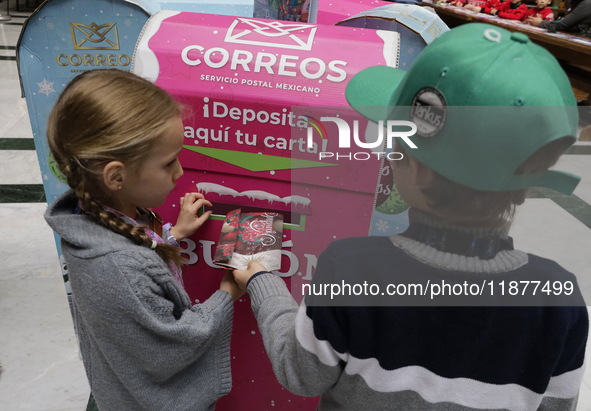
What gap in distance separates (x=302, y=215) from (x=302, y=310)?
1.31 feet

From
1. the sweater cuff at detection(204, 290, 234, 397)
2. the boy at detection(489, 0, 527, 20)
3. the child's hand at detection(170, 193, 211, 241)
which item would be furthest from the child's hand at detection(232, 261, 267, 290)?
the boy at detection(489, 0, 527, 20)

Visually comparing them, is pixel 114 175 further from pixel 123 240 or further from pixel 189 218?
pixel 189 218

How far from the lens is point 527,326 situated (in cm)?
58

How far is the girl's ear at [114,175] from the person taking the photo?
0.74 metres

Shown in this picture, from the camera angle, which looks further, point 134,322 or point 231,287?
point 231,287

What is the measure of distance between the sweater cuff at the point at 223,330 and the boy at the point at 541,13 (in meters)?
6.15

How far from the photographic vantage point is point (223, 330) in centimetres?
93

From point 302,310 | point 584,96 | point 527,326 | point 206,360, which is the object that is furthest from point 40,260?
point 584,96

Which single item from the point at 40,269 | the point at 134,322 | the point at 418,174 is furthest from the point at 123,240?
the point at 40,269

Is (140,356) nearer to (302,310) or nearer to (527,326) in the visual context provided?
(302,310)

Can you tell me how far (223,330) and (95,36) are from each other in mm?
817

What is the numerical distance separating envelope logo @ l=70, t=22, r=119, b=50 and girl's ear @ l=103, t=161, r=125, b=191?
55cm

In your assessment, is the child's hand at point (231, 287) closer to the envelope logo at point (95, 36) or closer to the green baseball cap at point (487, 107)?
the green baseball cap at point (487, 107)

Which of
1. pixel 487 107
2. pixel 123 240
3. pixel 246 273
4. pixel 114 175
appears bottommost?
pixel 246 273
